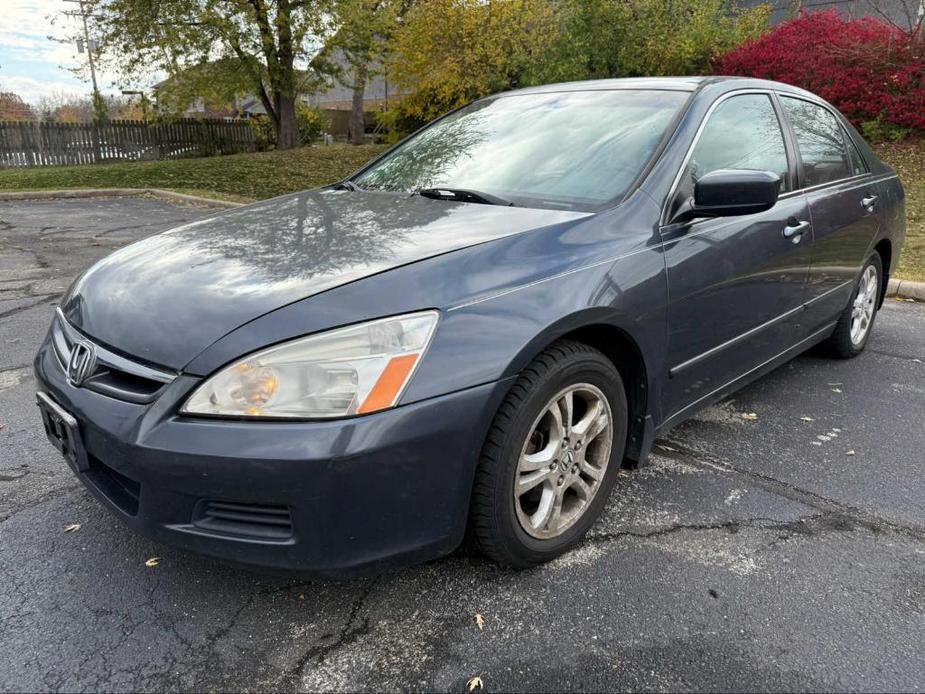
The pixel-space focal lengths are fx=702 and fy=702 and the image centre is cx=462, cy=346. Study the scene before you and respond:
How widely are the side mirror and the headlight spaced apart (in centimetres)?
132

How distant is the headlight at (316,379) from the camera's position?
5.84 feet

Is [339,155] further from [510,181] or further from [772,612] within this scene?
[772,612]

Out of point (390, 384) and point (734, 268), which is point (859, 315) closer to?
point (734, 268)

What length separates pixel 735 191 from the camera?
2475 millimetres

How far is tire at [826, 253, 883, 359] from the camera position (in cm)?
427

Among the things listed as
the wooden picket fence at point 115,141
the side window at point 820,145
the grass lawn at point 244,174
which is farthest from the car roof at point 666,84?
the wooden picket fence at point 115,141

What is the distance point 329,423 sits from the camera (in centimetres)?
176

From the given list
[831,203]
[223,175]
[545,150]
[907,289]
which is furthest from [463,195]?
[223,175]

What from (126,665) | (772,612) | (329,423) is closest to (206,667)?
(126,665)

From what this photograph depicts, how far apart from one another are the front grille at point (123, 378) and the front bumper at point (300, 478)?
29 millimetres

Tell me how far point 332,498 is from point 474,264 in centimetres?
80

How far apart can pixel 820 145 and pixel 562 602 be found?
9.59 feet

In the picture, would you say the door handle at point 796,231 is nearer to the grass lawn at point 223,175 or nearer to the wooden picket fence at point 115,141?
the grass lawn at point 223,175

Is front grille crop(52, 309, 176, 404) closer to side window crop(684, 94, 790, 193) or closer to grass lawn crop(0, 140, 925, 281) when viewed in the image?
side window crop(684, 94, 790, 193)
